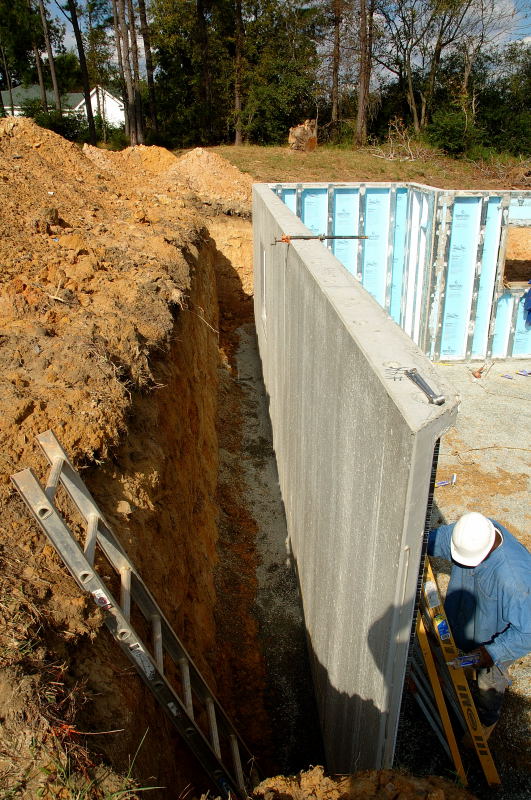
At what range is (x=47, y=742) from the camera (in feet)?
6.61

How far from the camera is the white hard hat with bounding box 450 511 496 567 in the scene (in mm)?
3586

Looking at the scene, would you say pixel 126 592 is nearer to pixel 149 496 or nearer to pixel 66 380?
pixel 149 496

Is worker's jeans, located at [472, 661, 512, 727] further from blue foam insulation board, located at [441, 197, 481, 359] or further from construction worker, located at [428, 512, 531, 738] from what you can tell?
blue foam insulation board, located at [441, 197, 481, 359]

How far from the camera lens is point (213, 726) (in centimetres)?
338

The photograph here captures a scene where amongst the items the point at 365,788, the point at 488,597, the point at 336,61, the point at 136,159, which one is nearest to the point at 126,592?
the point at 365,788

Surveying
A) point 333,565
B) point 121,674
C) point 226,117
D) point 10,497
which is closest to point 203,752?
point 121,674

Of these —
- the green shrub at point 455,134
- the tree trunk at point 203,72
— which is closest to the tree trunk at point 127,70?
the tree trunk at point 203,72

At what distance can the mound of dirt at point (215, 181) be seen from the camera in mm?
13141

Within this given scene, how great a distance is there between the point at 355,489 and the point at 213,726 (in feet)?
5.74

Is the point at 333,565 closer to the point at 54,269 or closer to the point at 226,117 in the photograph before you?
the point at 54,269

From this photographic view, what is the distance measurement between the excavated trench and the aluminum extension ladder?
110 mm

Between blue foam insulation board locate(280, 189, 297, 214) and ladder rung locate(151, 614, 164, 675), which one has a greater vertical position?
blue foam insulation board locate(280, 189, 297, 214)

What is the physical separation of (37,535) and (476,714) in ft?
10.5

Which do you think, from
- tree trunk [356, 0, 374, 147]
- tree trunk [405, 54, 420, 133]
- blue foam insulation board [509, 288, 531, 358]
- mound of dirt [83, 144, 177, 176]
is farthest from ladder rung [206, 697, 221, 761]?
tree trunk [405, 54, 420, 133]
